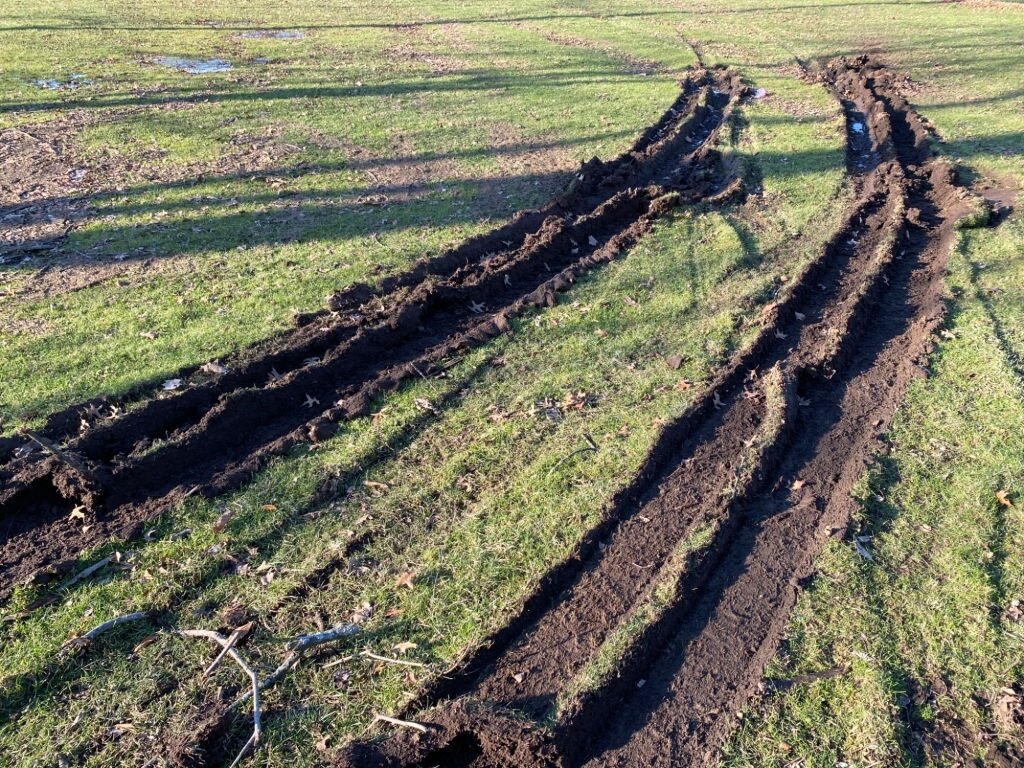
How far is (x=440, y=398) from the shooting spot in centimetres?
746

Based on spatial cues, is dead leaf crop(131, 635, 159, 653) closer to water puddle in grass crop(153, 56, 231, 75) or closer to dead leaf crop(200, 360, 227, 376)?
dead leaf crop(200, 360, 227, 376)

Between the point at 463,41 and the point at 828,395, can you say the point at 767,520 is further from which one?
the point at 463,41

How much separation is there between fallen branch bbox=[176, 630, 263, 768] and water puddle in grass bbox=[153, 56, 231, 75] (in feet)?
56.2

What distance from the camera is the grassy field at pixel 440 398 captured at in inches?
190

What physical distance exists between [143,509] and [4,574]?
3.49 ft

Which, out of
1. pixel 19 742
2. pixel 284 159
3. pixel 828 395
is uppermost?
pixel 284 159

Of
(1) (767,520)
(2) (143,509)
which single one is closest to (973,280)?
(1) (767,520)

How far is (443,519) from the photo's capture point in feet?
20.0

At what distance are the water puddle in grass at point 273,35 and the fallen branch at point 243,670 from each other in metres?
21.6

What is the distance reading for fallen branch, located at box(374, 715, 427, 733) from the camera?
456 cm

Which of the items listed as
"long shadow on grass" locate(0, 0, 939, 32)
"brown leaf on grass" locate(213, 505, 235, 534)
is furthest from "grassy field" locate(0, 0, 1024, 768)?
"long shadow on grass" locate(0, 0, 939, 32)

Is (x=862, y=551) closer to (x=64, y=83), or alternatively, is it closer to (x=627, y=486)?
(x=627, y=486)

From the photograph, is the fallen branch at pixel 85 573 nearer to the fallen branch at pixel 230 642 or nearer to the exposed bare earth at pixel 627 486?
the exposed bare earth at pixel 627 486

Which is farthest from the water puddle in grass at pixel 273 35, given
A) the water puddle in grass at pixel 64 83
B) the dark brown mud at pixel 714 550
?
the dark brown mud at pixel 714 550
